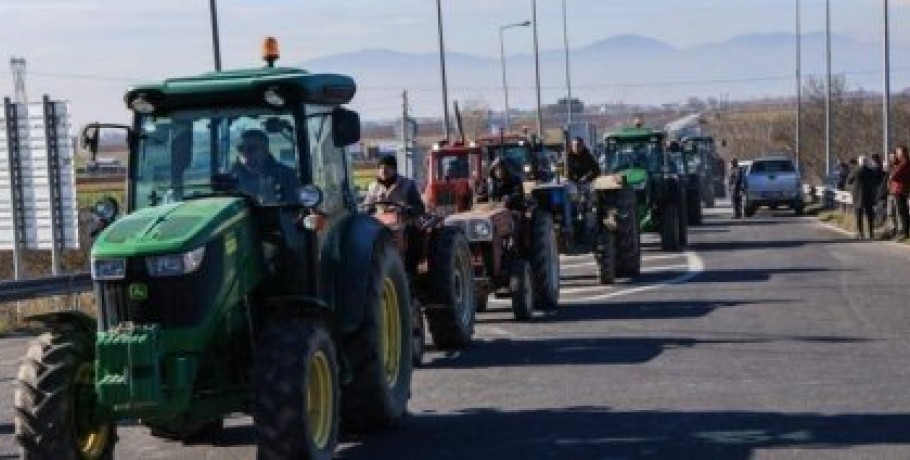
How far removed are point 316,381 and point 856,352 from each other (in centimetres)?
670

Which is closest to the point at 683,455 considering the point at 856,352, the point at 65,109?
the point at 856,352

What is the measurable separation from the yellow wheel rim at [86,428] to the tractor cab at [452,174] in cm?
1203

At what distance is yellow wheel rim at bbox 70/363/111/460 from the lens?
8.84 meters

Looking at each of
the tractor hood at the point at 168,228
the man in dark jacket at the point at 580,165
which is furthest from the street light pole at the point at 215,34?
the tractor hood at the point at 168,228

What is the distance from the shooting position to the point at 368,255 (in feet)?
34.0

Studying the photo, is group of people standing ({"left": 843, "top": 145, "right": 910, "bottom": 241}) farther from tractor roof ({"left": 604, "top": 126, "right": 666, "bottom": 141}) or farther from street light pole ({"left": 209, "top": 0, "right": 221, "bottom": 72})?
street light pole ({"left": 209, "top": 0, "right": 221, "bottom": 72})

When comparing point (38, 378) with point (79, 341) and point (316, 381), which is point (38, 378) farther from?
point (316, 381)

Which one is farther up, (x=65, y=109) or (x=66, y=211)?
Answer: (x=65, y=109)

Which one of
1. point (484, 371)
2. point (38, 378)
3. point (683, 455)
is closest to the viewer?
point (38, 378)

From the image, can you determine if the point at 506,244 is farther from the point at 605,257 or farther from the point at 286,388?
the point at 286,388

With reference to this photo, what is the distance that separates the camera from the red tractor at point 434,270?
48.7 ft

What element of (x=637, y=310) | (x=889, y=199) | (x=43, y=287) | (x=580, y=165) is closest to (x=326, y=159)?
(x=637, y=310)

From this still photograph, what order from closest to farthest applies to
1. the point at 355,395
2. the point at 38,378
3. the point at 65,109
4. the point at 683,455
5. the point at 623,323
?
1. the point at 38,378
2. the point at 683,455
3. the point at 355,395
4. the point at 623,323
5. the point at 65,109

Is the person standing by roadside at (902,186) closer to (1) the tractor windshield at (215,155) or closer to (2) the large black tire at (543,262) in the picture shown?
(2) the large black tire at (543,262)
